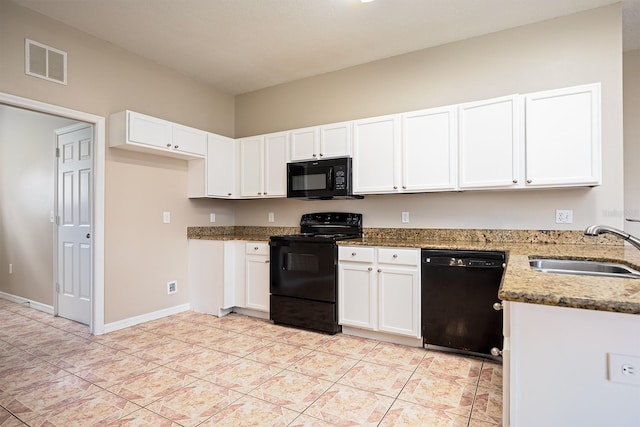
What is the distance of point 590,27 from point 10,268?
667 centimetres

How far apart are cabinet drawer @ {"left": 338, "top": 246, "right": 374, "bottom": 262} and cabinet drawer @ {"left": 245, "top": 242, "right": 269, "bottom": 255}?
0.86 meters

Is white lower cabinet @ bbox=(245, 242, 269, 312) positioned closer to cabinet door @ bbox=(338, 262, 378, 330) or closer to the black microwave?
the black microwave

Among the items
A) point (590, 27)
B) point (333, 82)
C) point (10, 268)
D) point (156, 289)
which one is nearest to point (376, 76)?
point (333, 82)

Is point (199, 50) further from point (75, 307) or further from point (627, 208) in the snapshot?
point (627, 208)

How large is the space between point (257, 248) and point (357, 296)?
3.94ft

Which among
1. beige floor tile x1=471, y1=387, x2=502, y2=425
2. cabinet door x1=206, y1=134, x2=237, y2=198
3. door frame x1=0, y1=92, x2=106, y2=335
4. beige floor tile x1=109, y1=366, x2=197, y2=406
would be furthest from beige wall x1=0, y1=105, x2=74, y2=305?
beige floor tile x1=471, y1=387, x2=502, y2=425

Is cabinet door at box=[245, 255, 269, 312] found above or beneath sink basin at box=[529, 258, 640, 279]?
beneath

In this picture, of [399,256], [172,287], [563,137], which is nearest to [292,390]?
[399,256]

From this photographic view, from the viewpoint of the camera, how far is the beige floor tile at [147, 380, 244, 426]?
1.87 metres

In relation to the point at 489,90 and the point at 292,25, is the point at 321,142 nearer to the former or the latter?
the point at 292,25

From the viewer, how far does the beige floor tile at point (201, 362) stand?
7.97ft

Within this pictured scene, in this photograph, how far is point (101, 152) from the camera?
3191 millimetres

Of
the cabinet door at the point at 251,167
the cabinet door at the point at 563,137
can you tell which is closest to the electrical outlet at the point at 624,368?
the cabinet door at the point at 563,137

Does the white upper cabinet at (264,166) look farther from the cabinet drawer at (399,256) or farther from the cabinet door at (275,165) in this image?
the cabinet drawer at (399,256)
